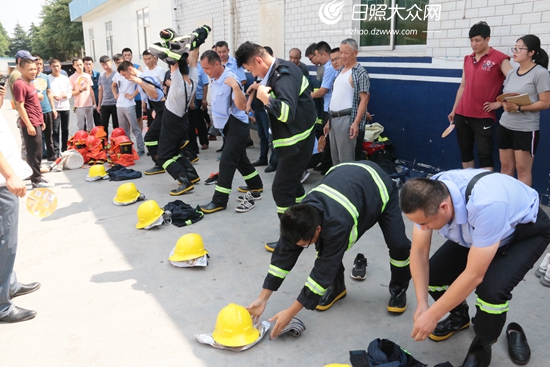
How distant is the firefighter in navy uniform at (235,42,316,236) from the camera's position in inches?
145

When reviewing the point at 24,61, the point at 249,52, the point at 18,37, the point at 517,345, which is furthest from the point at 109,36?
the point at 18,37

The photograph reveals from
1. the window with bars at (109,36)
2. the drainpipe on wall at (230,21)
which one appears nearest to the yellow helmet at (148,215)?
the drainpipe on wall at (230,21)

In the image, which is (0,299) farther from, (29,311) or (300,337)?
(300,337)

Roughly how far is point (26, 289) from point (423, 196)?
3245mm

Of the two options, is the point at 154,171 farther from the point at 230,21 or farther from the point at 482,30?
the point at 482,30

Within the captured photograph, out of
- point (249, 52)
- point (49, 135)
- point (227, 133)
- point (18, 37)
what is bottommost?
point (49, 135)

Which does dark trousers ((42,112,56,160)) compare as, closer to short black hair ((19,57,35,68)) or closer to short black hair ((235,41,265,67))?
short black hair ((19,57,35,68))

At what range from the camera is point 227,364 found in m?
2.75

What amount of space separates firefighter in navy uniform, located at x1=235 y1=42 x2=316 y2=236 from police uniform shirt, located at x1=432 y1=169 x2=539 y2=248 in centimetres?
161

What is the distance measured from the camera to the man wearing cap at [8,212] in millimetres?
3023

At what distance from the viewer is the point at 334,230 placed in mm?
2525

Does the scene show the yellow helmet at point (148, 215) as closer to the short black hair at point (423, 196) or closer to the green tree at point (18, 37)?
the short black hair at point (423, 196)

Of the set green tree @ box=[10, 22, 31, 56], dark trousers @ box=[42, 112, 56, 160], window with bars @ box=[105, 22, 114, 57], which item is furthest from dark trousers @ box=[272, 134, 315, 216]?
green tree @ box=[10, 22, 31, 56]

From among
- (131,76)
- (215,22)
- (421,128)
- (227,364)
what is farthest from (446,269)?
(215,22)
